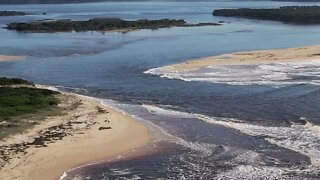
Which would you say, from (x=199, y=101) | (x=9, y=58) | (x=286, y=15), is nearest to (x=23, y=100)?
(x=199, y=101)

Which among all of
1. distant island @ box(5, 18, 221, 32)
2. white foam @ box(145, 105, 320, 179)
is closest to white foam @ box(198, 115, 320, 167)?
white foam @ box(145, 105, 320, 179)

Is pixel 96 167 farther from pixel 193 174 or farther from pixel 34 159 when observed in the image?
pixel 193 174

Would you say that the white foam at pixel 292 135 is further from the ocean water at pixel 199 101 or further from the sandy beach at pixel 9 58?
the sandy beach at pixel 9 58

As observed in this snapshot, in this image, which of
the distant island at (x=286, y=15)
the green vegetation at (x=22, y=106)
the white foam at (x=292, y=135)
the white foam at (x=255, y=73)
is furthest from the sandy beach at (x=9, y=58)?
the distant island at (x=286, y=15)

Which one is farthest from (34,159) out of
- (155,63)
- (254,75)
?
(155,63)

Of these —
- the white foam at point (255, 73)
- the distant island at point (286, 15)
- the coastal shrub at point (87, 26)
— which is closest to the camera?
the white foam at point (255, 73)

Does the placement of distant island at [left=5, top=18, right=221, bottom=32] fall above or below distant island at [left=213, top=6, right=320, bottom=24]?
below

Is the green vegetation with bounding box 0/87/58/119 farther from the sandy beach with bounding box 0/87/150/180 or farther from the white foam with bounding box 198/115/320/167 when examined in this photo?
the white foam with bounding box 198/115/320/167
